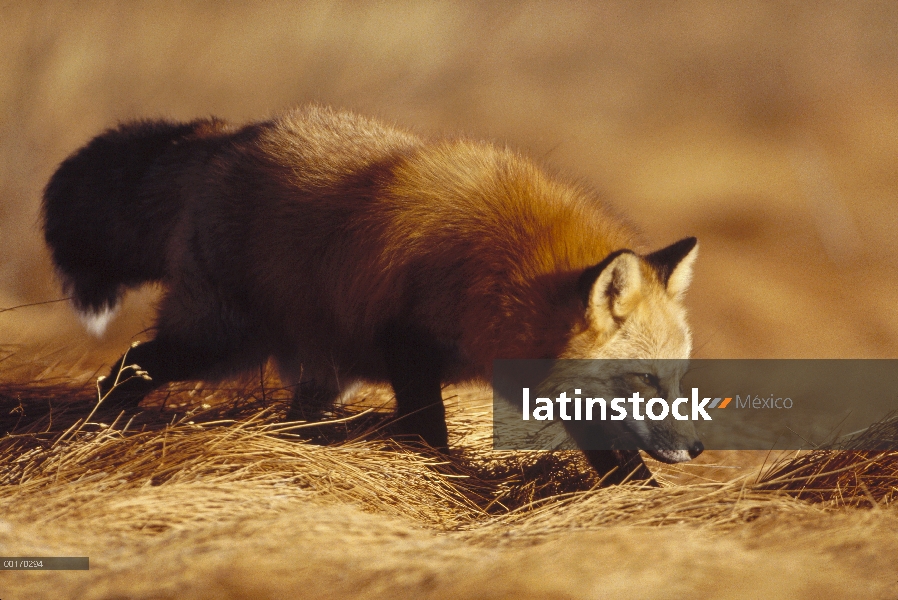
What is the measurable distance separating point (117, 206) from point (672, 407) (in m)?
2.39

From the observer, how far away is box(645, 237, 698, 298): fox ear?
2.44m

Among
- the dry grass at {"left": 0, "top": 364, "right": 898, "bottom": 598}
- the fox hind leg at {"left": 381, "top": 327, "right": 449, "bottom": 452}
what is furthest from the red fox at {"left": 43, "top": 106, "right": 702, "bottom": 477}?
the dry grass at {"left": 0, "top": 364, "right": 898, "bottom": 598}

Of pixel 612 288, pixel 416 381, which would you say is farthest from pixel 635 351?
pixel 416 381

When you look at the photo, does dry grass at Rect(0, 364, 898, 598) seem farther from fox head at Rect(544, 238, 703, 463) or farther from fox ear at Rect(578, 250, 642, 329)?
fox ear at Rect(578, 250, 642, 329)

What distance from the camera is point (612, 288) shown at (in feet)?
7.29

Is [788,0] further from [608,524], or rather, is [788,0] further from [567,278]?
[608,524]

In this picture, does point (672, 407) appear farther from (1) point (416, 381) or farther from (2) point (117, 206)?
(2) point (117, 206)

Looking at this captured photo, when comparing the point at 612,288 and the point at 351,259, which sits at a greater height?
the point at 351,259

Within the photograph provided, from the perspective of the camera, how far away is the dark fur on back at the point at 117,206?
304 centimetres

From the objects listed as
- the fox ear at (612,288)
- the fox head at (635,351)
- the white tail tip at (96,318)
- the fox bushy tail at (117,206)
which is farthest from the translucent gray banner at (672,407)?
the white tail tip at (96,318)

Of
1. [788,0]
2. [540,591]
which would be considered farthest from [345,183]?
[788,0]

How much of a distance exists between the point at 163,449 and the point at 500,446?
52.8 inches

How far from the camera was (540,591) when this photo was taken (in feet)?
5.02

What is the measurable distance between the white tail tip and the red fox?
0.4 inches
